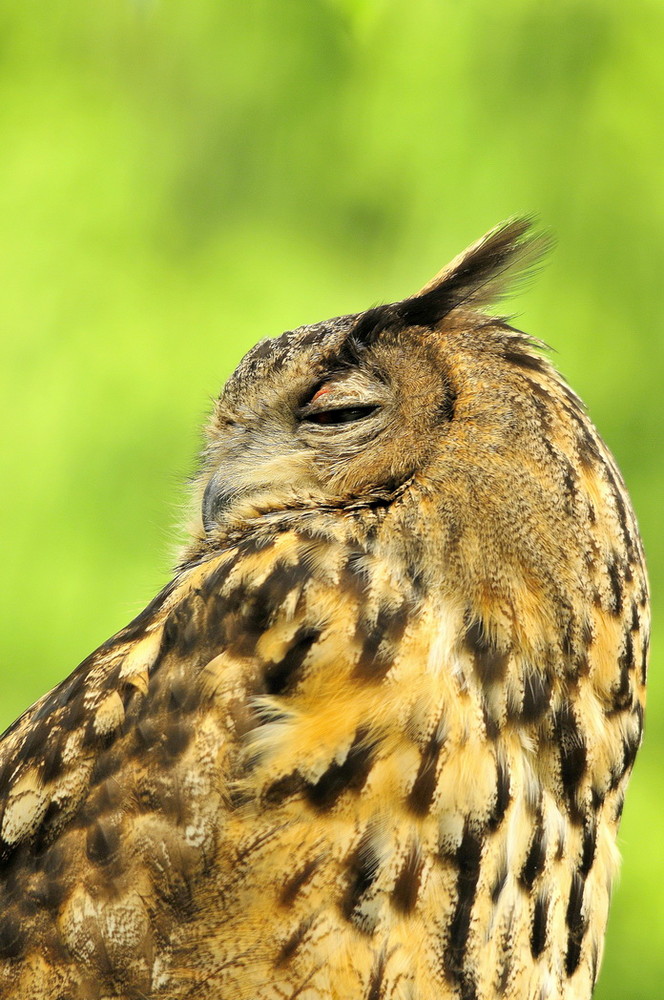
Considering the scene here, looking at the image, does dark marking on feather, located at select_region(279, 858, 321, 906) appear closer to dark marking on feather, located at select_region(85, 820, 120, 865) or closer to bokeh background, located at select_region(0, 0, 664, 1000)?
dark marking on feather, located at select_region(85, 820, 120, 865)

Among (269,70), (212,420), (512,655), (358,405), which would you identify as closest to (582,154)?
(269,70)

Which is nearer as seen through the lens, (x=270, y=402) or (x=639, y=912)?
(x=270, y=402)

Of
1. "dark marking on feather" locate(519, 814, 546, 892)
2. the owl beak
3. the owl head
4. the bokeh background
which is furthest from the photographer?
the bokeh background

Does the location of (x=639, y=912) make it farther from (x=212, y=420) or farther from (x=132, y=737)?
(x=132, y=737)

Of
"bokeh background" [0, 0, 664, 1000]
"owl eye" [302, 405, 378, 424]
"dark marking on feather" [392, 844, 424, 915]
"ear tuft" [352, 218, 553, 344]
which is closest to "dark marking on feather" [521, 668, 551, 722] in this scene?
"dark marking on feather" [392, 844, 424, 915]

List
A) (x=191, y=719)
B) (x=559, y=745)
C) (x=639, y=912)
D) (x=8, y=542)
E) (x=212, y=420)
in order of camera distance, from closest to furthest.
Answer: (x=191, y=719)
(x=559, y=745)
(x=212, y=420)
(x=639, y=912)
(x=8, y=542)
